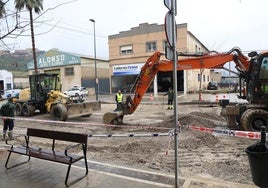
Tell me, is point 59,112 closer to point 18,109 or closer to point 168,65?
point 18,109

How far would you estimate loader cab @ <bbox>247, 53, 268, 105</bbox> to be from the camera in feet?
33.2

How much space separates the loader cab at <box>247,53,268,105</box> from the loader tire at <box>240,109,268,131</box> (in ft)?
1.63

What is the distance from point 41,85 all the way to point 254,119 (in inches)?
505

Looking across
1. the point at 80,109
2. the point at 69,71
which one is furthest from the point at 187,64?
the point at 69,71

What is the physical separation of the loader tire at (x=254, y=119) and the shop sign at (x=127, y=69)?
29794 mm

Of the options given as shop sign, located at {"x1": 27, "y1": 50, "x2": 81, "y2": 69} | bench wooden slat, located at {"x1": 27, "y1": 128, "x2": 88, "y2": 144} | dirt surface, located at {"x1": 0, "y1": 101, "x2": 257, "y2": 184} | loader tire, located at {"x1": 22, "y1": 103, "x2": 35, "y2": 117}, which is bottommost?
dirt surface, located at {"x1": 0, "y1": 101, "x2": 257, "y2": 184}

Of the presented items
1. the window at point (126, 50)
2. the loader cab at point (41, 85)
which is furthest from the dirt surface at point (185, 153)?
the window at point (126, 50)

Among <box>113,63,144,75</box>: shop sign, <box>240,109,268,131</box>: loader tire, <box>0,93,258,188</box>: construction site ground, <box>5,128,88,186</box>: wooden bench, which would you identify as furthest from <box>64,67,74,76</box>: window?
<box>5,128,88,186</box>: wooden bench

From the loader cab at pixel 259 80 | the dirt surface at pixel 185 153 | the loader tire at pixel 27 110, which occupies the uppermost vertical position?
the loader cab at pixel 259 80

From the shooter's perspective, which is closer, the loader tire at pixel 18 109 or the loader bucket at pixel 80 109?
the loader bucket at pixel 80 109

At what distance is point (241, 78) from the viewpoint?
1149cm

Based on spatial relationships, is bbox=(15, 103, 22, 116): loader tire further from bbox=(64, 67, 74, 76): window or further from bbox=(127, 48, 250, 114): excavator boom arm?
bbox=(64, 67, 74, 76): window

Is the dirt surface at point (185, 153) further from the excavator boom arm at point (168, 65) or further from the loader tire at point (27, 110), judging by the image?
the loader tire at point (27, 110)

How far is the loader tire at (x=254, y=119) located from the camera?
33.6 feet
